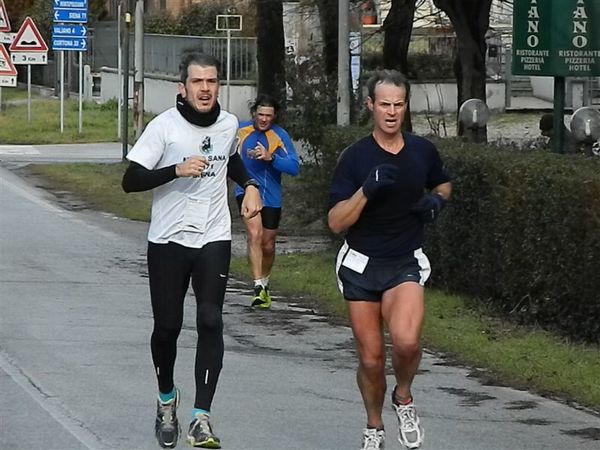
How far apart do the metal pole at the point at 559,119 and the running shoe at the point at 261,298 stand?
302cm

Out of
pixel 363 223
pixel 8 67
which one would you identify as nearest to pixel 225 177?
pixel 363 223

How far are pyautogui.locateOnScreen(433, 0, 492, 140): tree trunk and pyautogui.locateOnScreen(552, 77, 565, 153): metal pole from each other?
5.59m

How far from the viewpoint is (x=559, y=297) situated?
11.0 metres

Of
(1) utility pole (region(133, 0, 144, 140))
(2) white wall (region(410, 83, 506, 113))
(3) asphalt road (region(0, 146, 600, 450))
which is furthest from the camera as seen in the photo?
(2) white wall (region(410, 83, 506, 113))

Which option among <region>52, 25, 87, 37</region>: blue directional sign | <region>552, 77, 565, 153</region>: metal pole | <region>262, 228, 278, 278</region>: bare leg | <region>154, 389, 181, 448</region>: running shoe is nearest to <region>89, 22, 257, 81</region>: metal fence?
<region>52, 25, 87, 37</region>: blue directional sign

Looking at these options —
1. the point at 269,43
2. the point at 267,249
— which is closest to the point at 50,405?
the point at 267,249

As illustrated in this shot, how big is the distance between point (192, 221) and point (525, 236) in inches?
172

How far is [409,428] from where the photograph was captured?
285 inches

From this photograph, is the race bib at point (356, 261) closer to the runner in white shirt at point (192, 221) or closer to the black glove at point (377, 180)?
the black glove at point (377, 180)

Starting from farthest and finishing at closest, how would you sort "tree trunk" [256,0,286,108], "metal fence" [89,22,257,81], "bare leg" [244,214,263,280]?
"metal fence" [89,22,257,81] < "tree trunk" [256,0,286,108] < "bare leg" [244,214,263,280]

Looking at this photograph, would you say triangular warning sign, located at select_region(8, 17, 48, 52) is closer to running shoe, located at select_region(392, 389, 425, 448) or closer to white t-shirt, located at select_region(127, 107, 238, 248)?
white t-shirt, located at select_region(127, 107, 238, 248)

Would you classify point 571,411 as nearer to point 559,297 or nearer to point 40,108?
point 559,297

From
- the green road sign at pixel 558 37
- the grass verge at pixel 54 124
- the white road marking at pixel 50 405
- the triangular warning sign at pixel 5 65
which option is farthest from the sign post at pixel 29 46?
the white road marking at pixel 50 405

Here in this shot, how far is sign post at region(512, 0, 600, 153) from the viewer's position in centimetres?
1354
